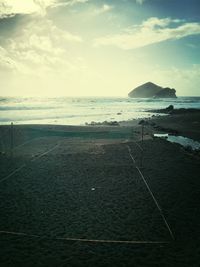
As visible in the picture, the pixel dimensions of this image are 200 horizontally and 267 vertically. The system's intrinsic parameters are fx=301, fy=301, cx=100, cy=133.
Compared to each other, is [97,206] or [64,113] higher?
[64,113]

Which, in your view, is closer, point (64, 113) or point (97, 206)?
point (97, 206)

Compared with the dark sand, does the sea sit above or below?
above

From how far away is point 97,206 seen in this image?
43.0 feet

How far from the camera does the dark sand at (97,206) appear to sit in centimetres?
936

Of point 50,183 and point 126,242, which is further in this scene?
point 50,183

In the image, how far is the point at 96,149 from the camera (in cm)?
2566

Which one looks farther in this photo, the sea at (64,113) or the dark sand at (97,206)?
the sea at (64,113)

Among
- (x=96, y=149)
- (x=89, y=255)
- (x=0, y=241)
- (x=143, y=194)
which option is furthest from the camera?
(x=96, y=149)

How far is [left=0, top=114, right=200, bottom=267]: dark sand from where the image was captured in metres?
9.36

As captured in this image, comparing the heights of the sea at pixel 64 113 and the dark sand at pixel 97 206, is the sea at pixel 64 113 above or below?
above

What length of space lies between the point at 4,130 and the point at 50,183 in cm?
1901

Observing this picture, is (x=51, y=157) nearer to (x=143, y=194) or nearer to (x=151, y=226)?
(x=143, y=194)

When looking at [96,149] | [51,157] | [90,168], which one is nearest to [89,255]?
[90,168]

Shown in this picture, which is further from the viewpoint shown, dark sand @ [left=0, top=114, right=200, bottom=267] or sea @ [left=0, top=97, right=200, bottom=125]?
sea @ [left=0, top=97, right=200, bottom=125]
